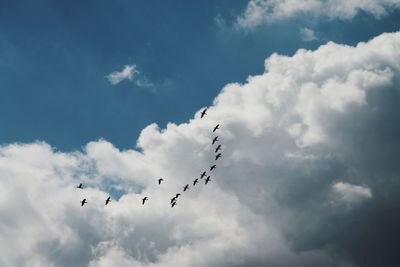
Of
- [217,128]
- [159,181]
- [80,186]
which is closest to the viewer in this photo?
[80,186]

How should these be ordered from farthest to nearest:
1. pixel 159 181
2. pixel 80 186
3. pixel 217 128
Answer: pixel 217 128 < pixel 159 181 < pixel 80 186

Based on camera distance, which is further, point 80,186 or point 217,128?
point 217,128

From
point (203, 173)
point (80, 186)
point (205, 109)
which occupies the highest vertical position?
point (205, 109)

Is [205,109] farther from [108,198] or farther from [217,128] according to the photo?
[108,198]

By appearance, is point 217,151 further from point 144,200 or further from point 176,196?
point 144,200

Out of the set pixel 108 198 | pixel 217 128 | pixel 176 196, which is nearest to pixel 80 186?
pixel 108 198

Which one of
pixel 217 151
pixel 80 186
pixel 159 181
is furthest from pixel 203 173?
pixel 80 186

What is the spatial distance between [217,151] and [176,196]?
1461 cm

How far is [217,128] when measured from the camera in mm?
111438

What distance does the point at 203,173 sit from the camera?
115000mm

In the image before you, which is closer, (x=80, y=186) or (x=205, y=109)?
(x=80, y=186)

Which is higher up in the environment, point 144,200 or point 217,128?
point 217,128

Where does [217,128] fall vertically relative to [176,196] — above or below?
above

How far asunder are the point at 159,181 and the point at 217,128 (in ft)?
61.2
